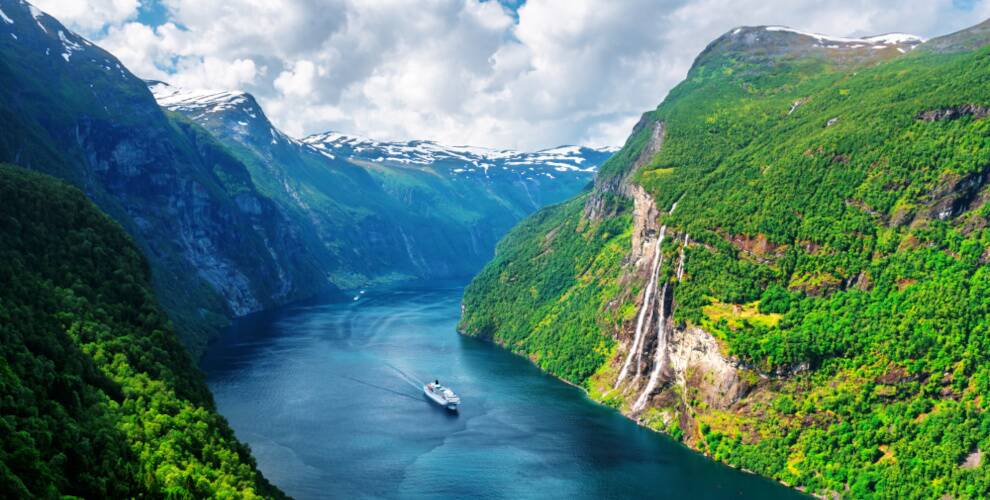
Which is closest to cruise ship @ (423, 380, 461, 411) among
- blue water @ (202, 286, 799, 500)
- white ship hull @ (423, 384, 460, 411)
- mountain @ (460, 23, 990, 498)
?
white ship hull @ (423, 384, 460, 411)

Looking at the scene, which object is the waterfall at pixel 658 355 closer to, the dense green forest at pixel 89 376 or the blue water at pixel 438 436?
the blue water at pixel 438 436

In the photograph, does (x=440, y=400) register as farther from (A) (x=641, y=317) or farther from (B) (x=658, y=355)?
(A) (x=641, y=317)

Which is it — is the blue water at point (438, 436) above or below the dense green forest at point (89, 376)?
below

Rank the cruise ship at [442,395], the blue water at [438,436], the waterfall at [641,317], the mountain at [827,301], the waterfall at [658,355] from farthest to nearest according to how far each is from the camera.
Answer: the waterfall at [641,317]
the cruise ship at [442,395]
the waterfall at [658,355]
the blue water at [438,436]
the mountain at [827,301]

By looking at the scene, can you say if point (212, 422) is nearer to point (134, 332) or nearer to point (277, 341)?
point (134, 332)

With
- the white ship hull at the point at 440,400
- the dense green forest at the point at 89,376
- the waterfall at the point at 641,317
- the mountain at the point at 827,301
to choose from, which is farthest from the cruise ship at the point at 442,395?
the dense green forest at the point at 89,376

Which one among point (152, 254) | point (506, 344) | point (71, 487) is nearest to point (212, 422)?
point (71, 487)
